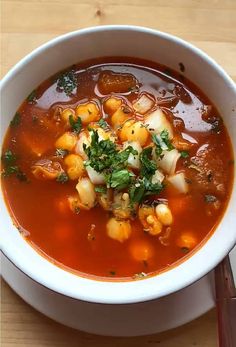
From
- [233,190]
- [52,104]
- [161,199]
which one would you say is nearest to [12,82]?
[52,104]

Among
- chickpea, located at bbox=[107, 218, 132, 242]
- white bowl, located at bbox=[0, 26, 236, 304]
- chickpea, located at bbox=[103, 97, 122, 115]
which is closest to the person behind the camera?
white bowl, located at bbox=[0, 26, 236, 304]

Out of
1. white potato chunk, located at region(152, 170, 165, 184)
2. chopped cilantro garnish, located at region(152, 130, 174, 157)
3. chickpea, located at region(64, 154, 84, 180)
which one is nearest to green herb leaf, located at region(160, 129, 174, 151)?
chopped cilantro garnish, located at region(152, 130, 174, 157)

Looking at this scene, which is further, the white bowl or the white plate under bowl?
the white plate under bowl

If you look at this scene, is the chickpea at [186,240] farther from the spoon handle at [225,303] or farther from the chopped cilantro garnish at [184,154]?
the chopped cilantro garnish at [184,154]

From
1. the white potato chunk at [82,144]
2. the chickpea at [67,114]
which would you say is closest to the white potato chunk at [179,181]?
the white potato chunk at [82,144]

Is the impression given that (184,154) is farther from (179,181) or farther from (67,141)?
(67,141)

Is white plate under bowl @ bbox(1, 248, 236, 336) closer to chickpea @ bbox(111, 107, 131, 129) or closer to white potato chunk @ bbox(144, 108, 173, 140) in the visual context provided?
white potato chunk @ bbox(144, 108, 173, 140)

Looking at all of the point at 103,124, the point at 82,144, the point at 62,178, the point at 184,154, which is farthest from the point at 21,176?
the point at 184,154
